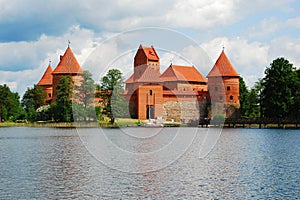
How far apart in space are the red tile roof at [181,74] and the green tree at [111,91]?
1747 cm

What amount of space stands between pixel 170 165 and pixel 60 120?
3555 cm

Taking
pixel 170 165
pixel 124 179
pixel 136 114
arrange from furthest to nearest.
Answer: pixel 136 114 → pixel 170 165 → pixel 124 179

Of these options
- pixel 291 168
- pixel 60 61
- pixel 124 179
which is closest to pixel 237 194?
pixel 124 179

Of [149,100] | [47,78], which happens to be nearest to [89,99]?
[149,100]

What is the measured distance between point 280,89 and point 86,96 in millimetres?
20218

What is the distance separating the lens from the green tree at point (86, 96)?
49.3m

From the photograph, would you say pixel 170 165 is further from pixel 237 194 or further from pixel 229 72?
pixel 229 72

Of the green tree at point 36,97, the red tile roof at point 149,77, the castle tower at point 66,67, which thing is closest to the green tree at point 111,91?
the red tile roof at point 149,77

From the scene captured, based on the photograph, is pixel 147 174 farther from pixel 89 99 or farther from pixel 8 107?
pixel 8 107

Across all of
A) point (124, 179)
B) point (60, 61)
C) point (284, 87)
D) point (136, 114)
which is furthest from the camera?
point (60, 61)

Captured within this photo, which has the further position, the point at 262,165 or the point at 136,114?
the point at 136,114

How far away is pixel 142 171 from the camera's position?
16.3 m

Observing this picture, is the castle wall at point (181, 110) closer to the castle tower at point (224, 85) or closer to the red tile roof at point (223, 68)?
the castle tower at point (224, 85)

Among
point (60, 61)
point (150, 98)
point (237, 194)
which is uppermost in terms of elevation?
point (60, 61)
